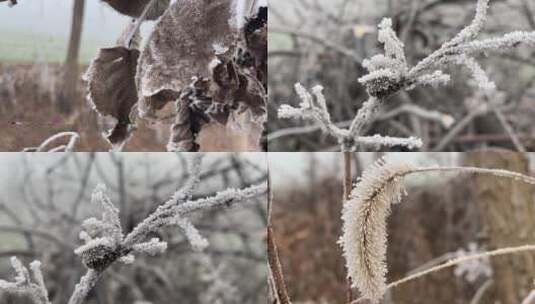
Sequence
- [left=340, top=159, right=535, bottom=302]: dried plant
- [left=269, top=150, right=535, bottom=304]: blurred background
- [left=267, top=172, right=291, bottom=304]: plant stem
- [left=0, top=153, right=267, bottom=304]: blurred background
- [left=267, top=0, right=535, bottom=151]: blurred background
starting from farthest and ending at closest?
1. [left=269, top=150, right=535, bottom=304]: blurred background
2. [left=267, top=0, right=535, bottom=151]: blurred background
3. [left=0, top=153, right=267, bottom=304]: blurred background
4. [left=267, top=172, right=291, bottom=304]: plant stem
5. [left=340, top=159, right=535, bottom=302]: dried plant

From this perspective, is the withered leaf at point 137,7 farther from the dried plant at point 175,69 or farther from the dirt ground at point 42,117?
the dirt ground at point 42,117

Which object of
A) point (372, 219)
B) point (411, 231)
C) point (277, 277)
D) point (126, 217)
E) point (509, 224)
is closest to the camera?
point (372, 219)

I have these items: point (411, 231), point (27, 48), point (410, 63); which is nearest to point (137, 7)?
point (27, 48)

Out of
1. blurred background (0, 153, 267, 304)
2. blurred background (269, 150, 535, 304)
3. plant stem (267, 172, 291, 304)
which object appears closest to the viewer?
plant stem (267, 172, 291, 304)

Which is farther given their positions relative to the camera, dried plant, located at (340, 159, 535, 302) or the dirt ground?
the dirt ground

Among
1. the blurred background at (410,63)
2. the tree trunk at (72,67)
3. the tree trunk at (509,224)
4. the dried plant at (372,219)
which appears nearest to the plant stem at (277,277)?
the dried plant at (372,219)

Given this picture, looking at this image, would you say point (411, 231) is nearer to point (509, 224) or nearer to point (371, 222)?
point (509, 224)

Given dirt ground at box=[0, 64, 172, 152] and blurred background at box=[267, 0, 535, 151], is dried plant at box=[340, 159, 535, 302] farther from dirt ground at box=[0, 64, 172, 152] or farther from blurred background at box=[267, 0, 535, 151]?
blurred background at box=[267, 0, 535, 151]

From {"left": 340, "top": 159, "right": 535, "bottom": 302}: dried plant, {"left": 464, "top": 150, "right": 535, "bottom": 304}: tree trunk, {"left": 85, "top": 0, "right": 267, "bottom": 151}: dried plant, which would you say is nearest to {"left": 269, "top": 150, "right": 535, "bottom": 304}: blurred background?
{"left": 464, "top": 150, "right": 535, "bottom": 304}: tree trunk

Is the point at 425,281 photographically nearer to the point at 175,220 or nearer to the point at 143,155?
the point at 143,155
